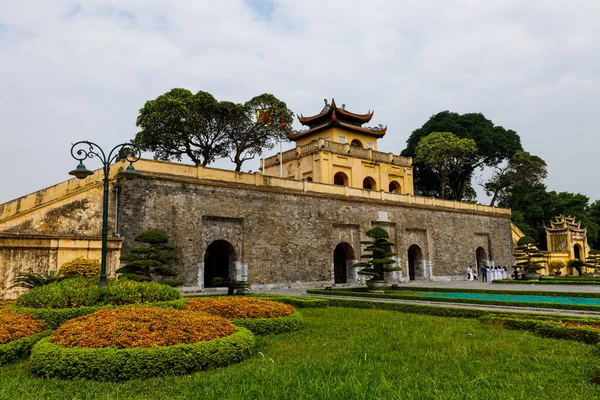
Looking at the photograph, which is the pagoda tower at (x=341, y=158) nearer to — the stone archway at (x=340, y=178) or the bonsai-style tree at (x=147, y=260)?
the stone archway at (x=340, y=178)

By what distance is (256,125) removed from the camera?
33.8m

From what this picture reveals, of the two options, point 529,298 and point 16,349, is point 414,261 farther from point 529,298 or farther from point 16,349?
point 16,349

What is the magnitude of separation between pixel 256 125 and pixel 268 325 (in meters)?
26.8

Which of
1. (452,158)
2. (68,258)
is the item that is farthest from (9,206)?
(452,158)

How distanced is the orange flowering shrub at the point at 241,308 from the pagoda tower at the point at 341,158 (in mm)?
19637

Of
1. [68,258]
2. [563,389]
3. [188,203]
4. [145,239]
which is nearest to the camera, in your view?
[563,389]

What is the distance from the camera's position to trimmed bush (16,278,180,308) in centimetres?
882

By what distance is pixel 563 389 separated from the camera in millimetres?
4656

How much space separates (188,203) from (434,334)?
15.2 meters

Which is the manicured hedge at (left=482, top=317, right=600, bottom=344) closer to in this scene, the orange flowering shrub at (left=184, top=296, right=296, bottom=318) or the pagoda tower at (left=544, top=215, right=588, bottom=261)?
the orange flowering shrub at (left=184, top=296, right=296, bottom=318)

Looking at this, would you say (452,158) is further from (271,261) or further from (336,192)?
(271,261)

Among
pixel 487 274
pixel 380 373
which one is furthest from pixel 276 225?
pixel 380 373

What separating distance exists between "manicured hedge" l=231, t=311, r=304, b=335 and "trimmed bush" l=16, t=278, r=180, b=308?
8.51 feet

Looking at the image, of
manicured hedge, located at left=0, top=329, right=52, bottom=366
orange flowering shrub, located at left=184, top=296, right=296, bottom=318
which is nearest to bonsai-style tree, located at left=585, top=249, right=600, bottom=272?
orange flowering shrub, located at left=184, top=296, right=296, bottom=318
